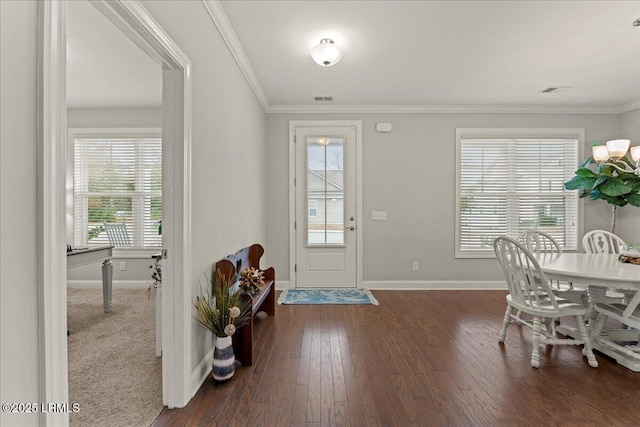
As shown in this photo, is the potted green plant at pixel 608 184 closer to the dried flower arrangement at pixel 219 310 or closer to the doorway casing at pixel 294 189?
the doorway casing at pixel 294 189

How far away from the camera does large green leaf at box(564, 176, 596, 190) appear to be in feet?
14.1

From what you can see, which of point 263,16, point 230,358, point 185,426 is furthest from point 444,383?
point 263,16

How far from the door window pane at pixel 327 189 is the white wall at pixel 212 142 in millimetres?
1287

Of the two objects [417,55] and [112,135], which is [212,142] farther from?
[112,135]

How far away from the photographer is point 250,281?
2.77 metres

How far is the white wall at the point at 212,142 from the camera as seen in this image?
2.01 metres

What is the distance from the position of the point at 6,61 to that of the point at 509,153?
5.39 meters

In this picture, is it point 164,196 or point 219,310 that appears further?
point 219,310

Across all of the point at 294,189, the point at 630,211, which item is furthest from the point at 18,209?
the point at 630,211

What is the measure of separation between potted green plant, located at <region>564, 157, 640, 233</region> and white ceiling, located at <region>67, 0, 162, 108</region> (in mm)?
5407

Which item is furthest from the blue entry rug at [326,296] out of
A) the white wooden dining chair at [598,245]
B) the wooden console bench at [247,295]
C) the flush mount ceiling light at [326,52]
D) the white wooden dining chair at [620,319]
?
the flush mount ceiling light at [326,52]

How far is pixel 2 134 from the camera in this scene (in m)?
0.84

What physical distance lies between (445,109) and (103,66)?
4.37m

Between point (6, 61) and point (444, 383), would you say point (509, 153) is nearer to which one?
point (444, 383)
